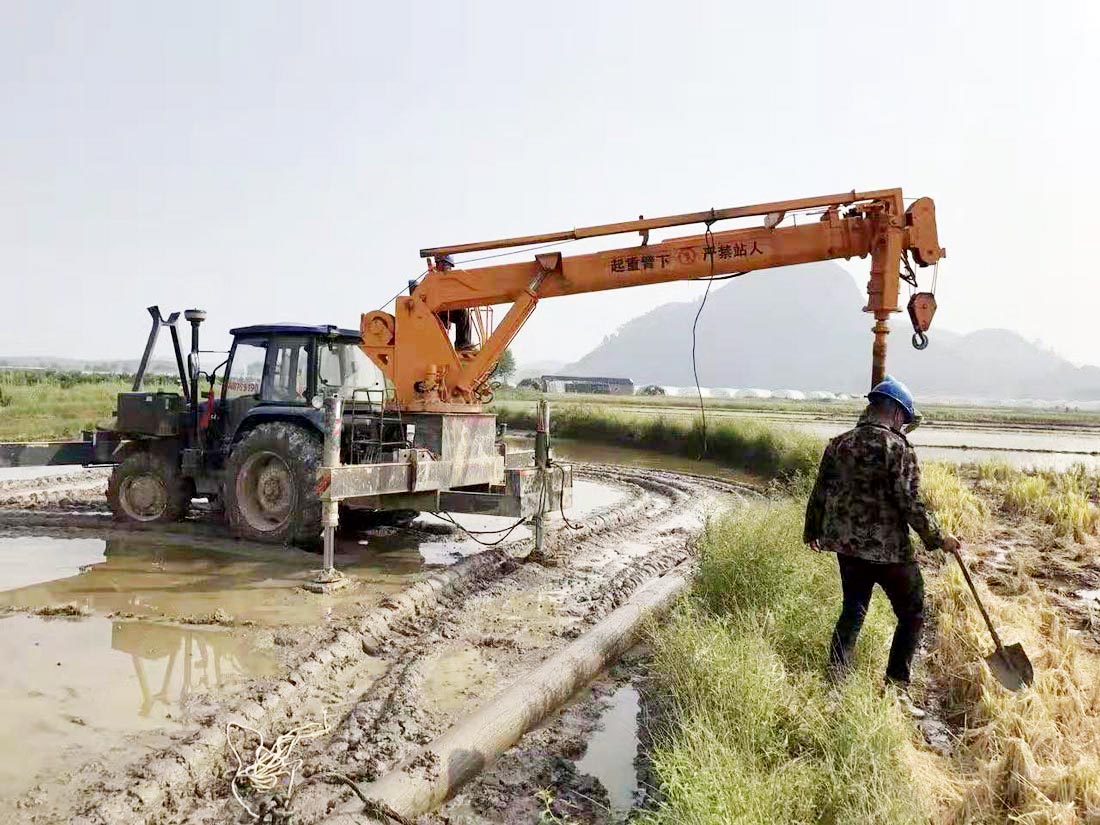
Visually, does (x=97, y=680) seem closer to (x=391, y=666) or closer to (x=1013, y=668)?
(x=391, y=666)

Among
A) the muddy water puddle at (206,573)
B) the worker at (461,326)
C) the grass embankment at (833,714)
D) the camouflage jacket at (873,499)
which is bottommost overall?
the muddy water puddle at (206,573)

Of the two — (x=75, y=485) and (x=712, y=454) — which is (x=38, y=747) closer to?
(x=75, y=485)

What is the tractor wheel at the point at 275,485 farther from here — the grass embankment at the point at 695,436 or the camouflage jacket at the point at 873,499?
the grass embankment at the point at 695,436

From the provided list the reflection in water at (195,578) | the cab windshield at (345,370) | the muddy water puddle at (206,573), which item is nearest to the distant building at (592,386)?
the cab windshield at (345,370)

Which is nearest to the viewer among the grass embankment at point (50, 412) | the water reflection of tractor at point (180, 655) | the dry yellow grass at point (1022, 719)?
the dry yellow grass at point (1022, 719)

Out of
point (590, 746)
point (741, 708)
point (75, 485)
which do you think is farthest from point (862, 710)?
point (75, 485)

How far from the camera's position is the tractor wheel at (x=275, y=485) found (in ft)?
23.5

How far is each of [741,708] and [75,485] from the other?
1153cm

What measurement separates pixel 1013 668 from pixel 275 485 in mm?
5897

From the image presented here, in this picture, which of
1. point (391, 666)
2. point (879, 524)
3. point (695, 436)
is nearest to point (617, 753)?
point (391, 666)

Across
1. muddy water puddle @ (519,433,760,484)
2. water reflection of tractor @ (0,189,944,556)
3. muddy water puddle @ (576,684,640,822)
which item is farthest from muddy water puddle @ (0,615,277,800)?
muddy water puddle @ (519,433,760,484)

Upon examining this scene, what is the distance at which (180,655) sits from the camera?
15.9ft

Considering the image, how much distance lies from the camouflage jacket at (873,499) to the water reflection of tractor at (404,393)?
225cm

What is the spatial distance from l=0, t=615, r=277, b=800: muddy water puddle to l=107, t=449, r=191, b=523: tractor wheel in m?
2.94
